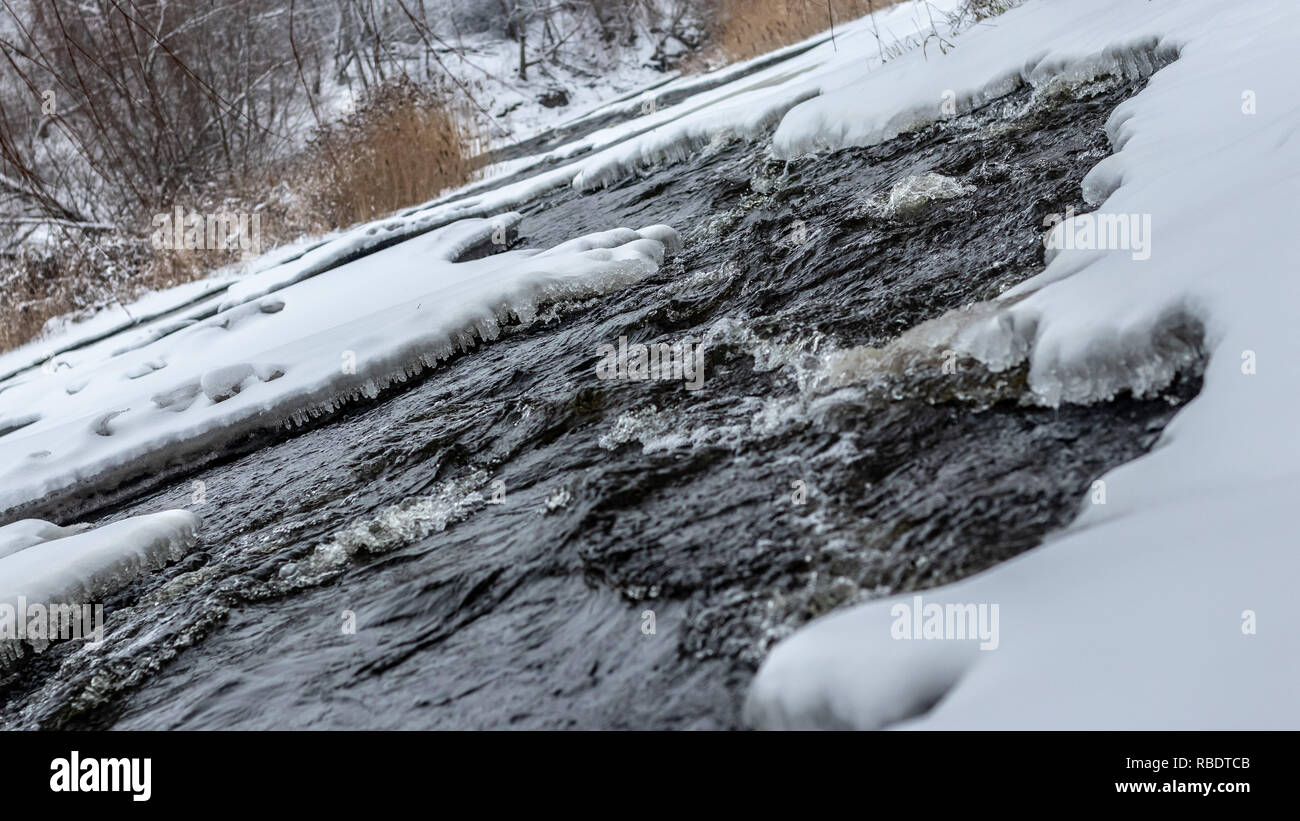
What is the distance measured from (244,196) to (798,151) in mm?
7369

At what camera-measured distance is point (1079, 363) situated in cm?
214

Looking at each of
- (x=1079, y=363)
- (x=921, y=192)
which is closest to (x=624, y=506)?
(x=1079, y=363)

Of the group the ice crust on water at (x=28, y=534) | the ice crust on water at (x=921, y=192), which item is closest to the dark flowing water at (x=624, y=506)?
the ice crust on water at (x=921, y=192)

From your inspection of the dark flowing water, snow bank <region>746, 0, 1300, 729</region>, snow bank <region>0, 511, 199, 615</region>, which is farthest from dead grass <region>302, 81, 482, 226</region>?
snow bank <region>746, 0, 1300, 729</region>

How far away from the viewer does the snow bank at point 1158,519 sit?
1.27 m

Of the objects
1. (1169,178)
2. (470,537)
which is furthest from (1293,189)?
(470,537)

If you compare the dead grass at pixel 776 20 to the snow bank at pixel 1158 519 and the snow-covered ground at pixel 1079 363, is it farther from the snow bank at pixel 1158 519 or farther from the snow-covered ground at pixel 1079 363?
the snow bank at pixel 1158 519

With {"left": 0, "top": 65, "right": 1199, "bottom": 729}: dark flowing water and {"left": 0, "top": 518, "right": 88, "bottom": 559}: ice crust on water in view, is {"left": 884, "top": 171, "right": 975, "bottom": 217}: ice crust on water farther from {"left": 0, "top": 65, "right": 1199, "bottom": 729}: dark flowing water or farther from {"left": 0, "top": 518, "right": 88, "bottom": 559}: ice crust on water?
{"left": 0, "top": 518, "right": 88, "bottom": 559}: ice crust on water

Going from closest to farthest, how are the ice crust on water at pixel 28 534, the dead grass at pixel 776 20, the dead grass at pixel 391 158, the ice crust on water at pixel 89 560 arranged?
the ice crust on water at pixel 89 560
the ice crust on water at pixel 28 534
the dead grass at pixel 391 158
the dead grass at pixel 776 20

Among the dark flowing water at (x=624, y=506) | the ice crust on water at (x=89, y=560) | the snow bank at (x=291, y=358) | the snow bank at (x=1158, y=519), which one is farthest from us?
the snow bank at (x=291, y=358)

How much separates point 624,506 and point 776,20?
10.1 m

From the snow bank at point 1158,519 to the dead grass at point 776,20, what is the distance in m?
8.23

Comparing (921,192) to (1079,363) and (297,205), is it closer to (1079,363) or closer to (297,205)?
(1079,363)
